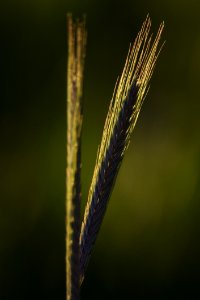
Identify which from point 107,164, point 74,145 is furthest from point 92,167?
point 74,145

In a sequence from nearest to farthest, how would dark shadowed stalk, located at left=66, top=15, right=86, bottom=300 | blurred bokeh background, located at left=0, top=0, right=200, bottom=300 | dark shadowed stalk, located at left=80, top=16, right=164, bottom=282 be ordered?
dark shadowed stalk, located at left=66, top=15, right=86, bottom=300, dark shadowed stalk, located at left=80, top=16, right=164, bottom=282, blurred bokeh background, located at left=0, top=0, right=200, bottom=300

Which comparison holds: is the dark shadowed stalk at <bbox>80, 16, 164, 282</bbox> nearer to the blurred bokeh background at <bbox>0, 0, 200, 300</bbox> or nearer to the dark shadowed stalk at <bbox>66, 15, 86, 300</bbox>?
the dark shadowed stalk at <bbox>66, 15, 86, 300</bbox>

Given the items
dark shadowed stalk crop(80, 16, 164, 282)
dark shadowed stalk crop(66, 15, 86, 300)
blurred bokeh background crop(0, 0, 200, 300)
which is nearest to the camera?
dark shadowed stalk crop(66, 15, 86, 300)

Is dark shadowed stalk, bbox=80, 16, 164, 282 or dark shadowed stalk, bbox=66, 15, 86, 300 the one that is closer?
dark shadowed stalk, bbox=66, 15, 86, 300

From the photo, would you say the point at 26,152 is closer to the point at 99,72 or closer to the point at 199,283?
the point at 99,72

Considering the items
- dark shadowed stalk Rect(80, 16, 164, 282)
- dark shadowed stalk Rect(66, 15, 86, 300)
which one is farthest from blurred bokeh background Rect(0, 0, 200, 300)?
dark shadowed stalk Rect(66, 15, 86, 300)
